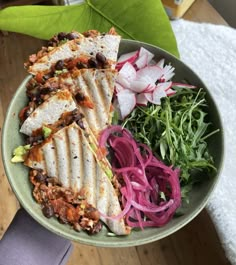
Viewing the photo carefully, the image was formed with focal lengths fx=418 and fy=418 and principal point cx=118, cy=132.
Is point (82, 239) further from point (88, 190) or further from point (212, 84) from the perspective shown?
point (212, 84)

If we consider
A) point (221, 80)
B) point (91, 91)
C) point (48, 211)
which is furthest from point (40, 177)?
point (221, 80)

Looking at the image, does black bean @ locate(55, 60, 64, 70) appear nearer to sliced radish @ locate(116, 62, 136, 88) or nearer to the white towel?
sliced radish @ locate(116, 62, 136, 88)

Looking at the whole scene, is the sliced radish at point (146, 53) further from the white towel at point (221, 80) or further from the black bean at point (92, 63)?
the white towel at point (221, 80)

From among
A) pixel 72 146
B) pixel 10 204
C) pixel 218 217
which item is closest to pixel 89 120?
pixel 72 146

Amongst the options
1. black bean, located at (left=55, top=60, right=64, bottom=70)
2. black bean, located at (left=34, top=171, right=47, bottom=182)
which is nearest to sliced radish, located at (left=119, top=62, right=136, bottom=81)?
black bean, located at (left=55, top=60, right=64, bottom=70)

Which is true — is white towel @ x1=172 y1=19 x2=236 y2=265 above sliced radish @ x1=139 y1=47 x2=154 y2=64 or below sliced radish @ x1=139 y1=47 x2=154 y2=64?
below

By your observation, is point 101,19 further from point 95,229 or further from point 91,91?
point 95,229

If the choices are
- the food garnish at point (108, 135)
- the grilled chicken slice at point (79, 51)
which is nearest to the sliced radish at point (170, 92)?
the food garnish at point (108, 135)
